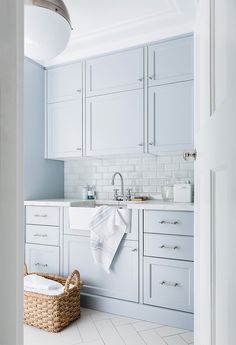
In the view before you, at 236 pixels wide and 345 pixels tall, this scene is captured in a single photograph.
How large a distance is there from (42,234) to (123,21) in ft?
7.12

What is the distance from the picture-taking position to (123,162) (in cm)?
330

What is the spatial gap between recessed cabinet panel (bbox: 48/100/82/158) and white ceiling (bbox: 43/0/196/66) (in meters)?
0.62

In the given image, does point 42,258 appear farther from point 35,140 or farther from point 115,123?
point 115,123

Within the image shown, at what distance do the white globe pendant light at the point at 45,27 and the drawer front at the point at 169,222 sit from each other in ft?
4.67

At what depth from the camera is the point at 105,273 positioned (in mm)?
2535

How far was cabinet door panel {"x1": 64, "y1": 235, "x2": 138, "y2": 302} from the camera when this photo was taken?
2.43 meters

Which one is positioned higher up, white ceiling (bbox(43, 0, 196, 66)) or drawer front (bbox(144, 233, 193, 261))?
white ceiling (bbox(43, 0, 196, 66))

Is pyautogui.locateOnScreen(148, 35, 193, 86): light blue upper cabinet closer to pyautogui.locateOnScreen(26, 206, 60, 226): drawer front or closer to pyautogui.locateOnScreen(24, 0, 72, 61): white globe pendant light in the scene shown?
pyautogui.locateOnScreen(24, 0, 72, 61): white globe pendant light

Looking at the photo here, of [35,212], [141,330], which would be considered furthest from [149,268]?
[35,212]
